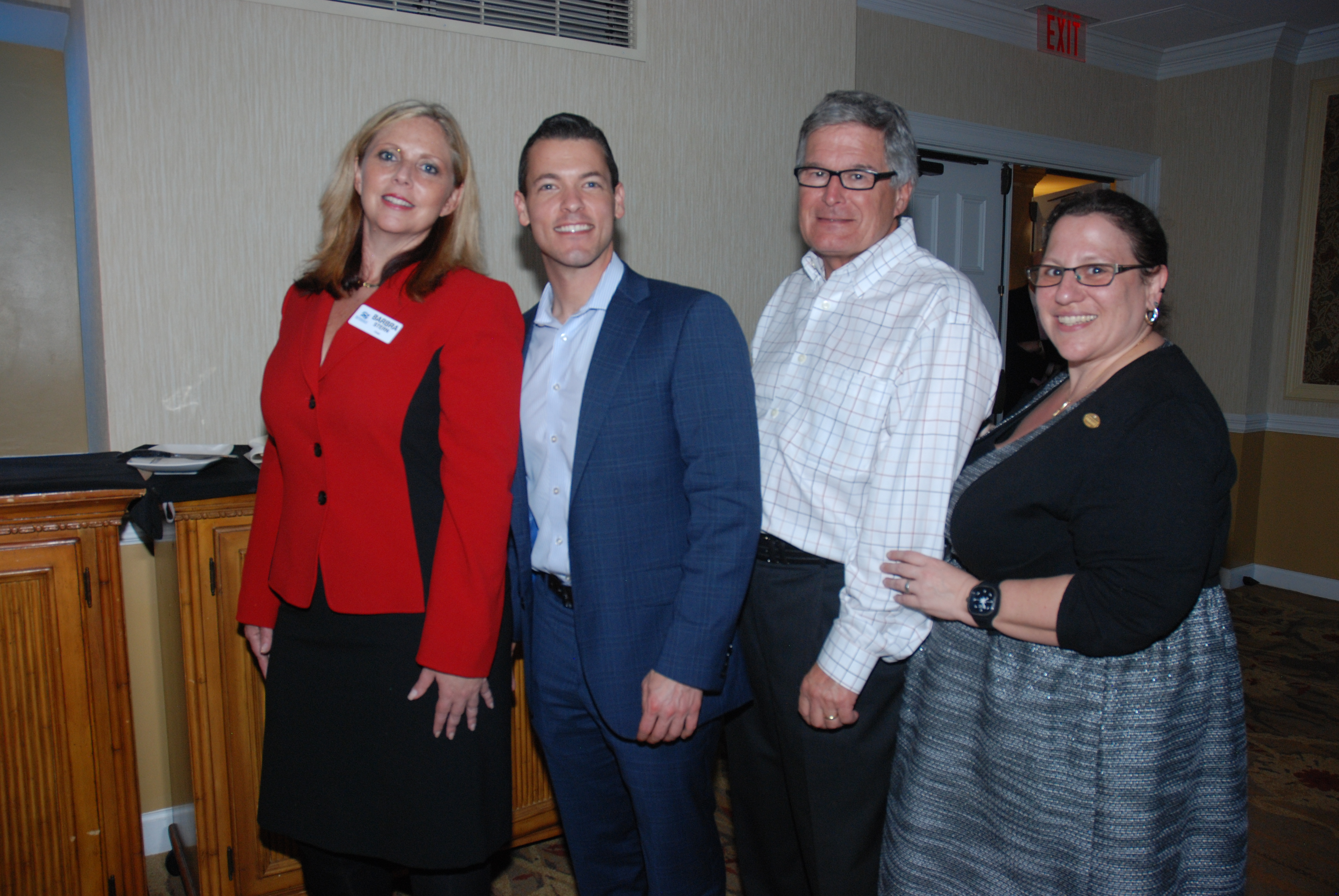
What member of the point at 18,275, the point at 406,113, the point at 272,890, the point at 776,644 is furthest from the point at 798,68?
the point at 272,890

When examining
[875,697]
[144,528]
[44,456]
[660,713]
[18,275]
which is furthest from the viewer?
[18,275]

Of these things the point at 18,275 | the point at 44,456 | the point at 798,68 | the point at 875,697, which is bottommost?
the point at 875,697

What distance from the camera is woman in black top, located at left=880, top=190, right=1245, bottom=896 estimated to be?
3.96ft

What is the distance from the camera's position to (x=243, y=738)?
6.46 ft

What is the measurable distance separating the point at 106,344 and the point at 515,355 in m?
1.39

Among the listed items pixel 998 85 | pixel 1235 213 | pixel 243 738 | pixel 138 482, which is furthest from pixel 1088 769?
pixel 1235 213

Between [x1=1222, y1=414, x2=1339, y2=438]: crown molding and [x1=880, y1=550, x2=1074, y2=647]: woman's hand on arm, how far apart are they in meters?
4.50

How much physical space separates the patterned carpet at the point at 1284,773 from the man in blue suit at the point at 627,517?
917 millimetres

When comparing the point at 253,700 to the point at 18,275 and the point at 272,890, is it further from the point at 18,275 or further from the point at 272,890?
the point at 18,275

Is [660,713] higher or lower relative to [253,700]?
higher

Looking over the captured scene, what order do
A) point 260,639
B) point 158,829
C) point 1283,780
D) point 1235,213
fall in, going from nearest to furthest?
point 260,639 < point 158,829 < point 1283,780 < point 1235,213

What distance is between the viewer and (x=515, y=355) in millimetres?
1440

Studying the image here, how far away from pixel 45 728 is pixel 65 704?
61 millimetres

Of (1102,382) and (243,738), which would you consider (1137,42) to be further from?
(243,738)
